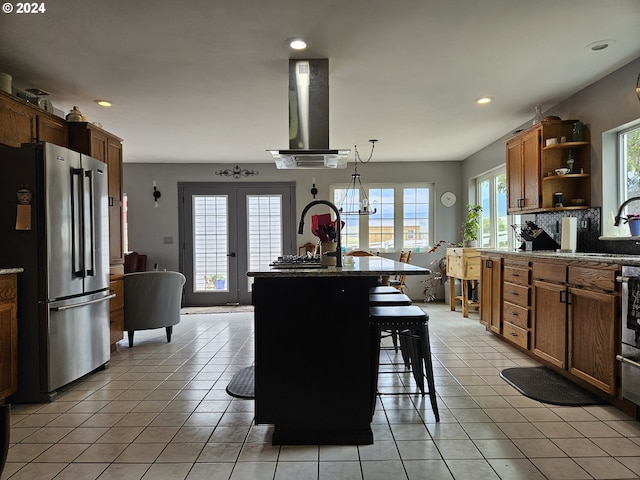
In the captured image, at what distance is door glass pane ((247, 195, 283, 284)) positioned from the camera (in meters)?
7.17

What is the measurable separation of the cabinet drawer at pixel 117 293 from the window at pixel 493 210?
4752mm

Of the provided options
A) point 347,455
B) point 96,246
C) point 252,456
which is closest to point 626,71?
point 347,455

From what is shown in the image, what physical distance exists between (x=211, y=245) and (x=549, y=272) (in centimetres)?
538

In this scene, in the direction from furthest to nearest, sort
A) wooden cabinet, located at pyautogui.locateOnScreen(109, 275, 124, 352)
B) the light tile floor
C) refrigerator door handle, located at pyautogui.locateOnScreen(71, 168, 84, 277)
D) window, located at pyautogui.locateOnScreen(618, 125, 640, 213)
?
wooden cabinet, located at pyautogui.locateOnScreen(109, 275, 124, 352) < window, located at pyautogui.locateOnScreen(618, 125, 640, 213) < refrigerator door handle, located at pyautogui.locateOnScreen(71, 168, 84, 277) < the light tile floor

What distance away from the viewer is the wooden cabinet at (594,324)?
2.55m

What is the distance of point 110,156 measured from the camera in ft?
13.6

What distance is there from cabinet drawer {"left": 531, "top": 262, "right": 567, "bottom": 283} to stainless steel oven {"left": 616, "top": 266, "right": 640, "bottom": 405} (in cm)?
62

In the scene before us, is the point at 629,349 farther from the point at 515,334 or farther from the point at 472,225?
the point at 472,225

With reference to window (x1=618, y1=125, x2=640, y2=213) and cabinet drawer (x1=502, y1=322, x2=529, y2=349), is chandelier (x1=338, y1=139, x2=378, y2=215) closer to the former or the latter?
cabinet drawer (x1=502, y1=322, x2=529, y2=349)

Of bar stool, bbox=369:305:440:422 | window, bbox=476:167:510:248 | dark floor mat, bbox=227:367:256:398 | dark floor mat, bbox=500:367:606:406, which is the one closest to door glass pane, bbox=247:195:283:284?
window, bbox=476:167:510:248

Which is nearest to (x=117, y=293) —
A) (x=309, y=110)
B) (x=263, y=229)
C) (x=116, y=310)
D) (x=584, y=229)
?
(x=116, y=310)

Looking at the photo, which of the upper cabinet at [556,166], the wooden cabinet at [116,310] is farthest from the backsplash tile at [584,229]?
the wooden cabinet at [116,310]

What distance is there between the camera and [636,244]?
10.3ft

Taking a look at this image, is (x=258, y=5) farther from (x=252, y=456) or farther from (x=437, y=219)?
(x=437, y=219)
